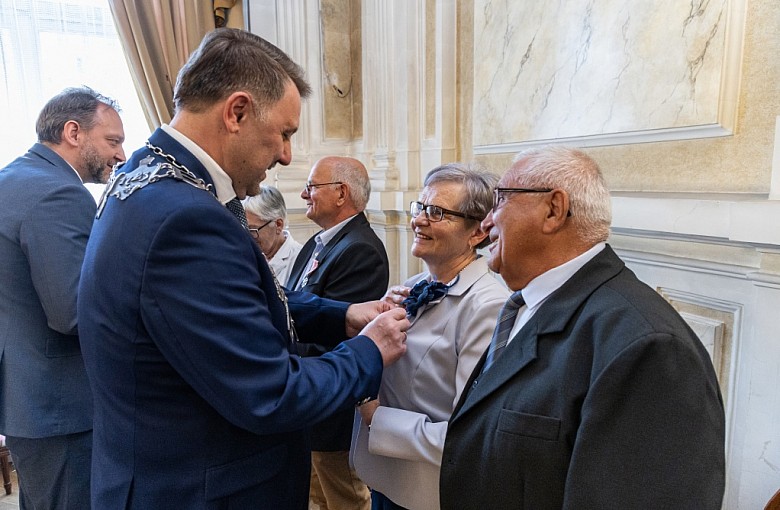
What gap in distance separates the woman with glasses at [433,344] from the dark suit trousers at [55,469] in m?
0.92

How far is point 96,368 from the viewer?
1170 mm

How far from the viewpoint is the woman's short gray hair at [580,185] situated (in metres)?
1.16

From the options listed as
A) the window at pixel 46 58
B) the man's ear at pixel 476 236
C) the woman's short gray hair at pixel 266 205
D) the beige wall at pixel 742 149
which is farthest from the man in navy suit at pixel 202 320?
the window at pixel 46 58

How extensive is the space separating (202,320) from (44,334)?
3.59 ft

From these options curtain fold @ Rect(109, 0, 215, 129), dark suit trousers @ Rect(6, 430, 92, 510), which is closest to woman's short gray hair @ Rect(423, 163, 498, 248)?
dark suit trousers @ Rect(6, 430, 92, 510)

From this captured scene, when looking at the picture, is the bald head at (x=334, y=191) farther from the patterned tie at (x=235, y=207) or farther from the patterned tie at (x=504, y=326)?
the patterned tie at (x=504, y=326)

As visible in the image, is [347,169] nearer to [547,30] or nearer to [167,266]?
[547,30]

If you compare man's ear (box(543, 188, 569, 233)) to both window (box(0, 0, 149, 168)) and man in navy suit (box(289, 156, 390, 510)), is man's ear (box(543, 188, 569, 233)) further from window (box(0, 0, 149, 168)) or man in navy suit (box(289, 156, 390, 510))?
window (box(0, 0, 149, 168))

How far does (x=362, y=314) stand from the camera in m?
1.73

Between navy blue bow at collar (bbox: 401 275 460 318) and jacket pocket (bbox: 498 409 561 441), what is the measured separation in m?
0.54

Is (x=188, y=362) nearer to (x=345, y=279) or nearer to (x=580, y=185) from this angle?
(x=580, y=185)

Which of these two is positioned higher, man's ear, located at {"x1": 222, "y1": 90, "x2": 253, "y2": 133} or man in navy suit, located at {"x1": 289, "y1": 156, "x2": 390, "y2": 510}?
man's ear, located at {"x1": 222, "y1": 90, "x2": 253, "y2": 133}

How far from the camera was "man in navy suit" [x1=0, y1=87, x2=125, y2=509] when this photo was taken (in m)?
1.71

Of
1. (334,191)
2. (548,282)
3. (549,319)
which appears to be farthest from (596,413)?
(334,191)
